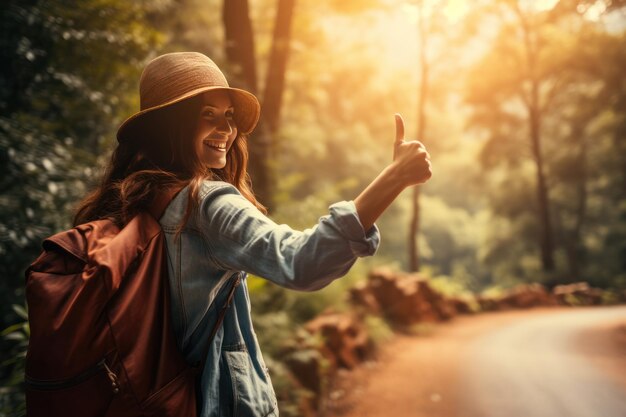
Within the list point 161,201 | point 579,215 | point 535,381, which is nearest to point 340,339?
point 535,381

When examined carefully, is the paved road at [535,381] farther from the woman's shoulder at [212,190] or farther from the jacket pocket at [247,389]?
the woman's shoulder at [212,190]

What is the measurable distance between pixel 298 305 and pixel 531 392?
12.5ft

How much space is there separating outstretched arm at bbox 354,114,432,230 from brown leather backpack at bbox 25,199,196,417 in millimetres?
651

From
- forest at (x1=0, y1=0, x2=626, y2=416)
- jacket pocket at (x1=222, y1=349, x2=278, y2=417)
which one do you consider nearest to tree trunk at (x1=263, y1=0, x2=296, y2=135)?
forest at (x1=0, y1=0, x2=626, y2=416)

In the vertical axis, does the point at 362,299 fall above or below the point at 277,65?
below

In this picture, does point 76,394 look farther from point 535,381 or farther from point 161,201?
point 535,381

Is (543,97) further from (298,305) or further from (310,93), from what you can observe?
(298,305)

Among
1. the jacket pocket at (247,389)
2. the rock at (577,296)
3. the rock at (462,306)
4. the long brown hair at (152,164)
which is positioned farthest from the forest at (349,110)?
the rock at (577,296)

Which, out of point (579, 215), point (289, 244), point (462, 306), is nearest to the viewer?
point (289, 244)

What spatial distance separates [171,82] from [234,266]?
2.41 feet

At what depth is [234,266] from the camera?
4.22 ft

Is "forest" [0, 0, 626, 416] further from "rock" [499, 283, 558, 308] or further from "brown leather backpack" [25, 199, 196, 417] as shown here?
"brown leather backpack" [25, 199, 196, 417]

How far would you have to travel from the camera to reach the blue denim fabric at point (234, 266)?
1113mm

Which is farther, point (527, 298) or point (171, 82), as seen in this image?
point (527, 298)
